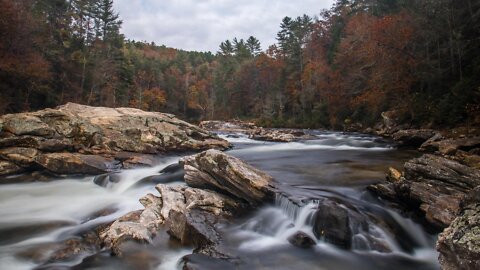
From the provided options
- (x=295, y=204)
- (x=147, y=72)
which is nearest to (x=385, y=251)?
(x=295, y=204)

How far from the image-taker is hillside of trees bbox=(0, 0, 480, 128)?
2256 centimetres

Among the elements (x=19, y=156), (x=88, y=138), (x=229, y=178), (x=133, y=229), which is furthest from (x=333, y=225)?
(x=88, y=138)

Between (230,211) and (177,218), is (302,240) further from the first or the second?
(177,218)

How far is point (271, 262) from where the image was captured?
703 centimetres

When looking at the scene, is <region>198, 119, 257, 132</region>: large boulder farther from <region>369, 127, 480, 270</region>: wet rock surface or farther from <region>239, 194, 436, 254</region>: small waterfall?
<region>239, 194, 436, 254</region>: small waterfall

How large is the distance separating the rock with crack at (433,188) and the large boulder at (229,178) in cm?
346

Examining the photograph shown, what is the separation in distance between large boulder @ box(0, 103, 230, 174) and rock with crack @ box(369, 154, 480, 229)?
38.6 feet

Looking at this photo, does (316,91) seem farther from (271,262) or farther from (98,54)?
(271,262)

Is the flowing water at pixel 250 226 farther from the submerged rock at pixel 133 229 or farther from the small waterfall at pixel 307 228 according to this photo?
the submerged rock at pixel 133 229

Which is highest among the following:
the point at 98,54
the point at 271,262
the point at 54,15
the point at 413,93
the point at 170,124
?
the point at 54,15

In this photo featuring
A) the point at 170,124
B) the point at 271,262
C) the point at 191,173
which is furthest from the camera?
the point at 170,124

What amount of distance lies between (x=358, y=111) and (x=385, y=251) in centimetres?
3214

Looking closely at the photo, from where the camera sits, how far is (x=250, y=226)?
28.9ft

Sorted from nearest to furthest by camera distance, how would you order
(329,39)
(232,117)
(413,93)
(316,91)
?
(413,93) < (316,91) < (329,39) < (232,117)
